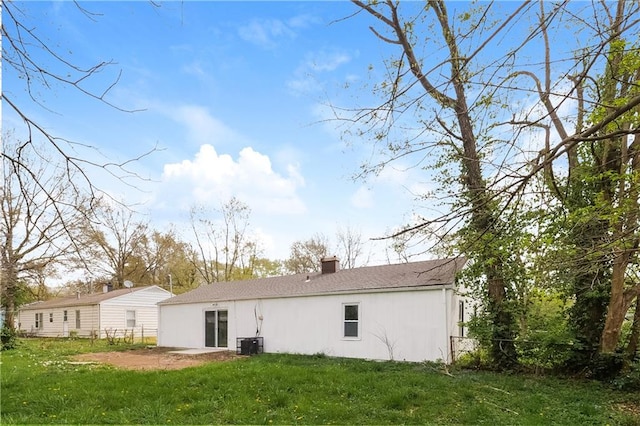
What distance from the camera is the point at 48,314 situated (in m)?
30.1

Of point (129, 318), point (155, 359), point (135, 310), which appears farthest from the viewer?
point (135, 310)

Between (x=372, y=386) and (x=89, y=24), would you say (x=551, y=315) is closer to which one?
(x=372, y=386)

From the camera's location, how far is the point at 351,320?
1372cm

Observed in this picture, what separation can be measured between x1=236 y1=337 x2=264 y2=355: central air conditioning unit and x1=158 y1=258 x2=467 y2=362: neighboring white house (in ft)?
0.28

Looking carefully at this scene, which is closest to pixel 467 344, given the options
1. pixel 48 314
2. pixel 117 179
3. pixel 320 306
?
pixel 320 306

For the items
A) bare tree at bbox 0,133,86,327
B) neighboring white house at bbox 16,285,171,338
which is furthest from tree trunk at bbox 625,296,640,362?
neighboring white house at bbox 16,285,171,338

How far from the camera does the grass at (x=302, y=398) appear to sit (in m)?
6.25

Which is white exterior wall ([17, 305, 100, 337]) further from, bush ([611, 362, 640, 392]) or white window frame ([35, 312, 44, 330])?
bush ([611, 362, 640, 392])

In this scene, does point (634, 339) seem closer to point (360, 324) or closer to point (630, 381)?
point (630, 381)

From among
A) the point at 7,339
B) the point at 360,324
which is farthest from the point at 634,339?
the point at 7,339

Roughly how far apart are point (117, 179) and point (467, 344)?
37.0 feet

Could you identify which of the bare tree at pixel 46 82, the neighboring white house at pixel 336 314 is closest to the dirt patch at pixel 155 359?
the neighboring white house at pixel 336 314

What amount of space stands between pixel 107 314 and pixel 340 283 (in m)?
17.3

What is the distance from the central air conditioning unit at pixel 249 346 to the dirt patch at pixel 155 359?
1.04 ft
